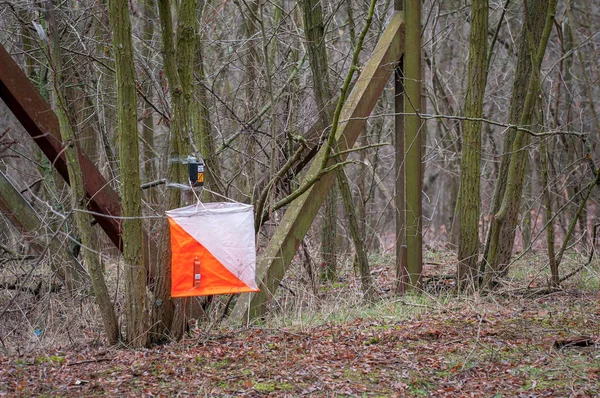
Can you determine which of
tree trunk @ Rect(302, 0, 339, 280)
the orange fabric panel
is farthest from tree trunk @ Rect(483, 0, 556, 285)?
the orange fabric panel

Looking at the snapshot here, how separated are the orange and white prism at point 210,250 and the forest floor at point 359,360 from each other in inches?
20.4

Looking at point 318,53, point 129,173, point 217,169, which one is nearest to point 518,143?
point 318,53

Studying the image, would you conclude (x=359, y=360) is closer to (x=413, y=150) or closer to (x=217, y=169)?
(x=217, y=169)

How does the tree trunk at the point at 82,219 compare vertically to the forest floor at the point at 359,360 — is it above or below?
above

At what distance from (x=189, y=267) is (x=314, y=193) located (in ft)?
6.59

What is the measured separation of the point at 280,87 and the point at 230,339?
397 cm

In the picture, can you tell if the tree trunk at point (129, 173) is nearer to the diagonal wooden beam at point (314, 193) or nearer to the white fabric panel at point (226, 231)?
the white fabric panel at point (226, 231)

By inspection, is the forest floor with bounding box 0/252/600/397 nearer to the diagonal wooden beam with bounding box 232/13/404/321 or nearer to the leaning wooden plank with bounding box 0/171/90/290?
the diagonal wooden beam with bounding box 232/13/404/321

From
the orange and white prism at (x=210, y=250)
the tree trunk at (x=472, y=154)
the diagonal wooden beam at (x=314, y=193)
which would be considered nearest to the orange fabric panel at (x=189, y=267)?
the orange and white prism at (x=210, y=250)

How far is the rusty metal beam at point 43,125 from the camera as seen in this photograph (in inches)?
237

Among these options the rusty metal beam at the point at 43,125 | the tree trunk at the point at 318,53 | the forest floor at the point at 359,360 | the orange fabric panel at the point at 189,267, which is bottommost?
the forest floor at the point at 359,360

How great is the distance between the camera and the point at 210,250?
18.1ft

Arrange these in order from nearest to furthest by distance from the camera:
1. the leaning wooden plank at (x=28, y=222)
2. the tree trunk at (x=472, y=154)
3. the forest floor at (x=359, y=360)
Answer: the forest floor at (x=359, y=360) → the leaning wooden plank at (x=28, y=222) → the tree trunk at (x=472, y=154)

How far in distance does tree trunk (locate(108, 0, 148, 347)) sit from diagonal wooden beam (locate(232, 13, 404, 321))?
1.20 metres
